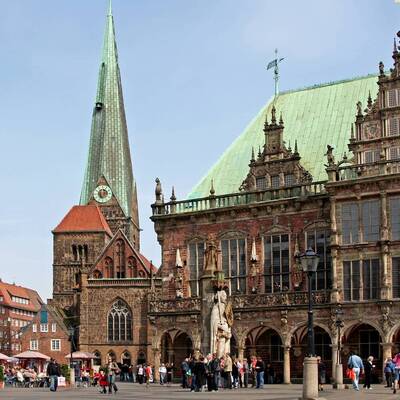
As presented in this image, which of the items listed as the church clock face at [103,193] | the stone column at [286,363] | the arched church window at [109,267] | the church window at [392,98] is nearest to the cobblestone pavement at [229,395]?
the stone column at [286,363]

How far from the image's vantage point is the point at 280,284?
54.4 meters

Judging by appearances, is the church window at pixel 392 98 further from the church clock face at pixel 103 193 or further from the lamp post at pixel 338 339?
the church clock face at pixel 103 193

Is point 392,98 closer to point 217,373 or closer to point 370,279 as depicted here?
point 370,279

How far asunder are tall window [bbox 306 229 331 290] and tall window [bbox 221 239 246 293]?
171 inches

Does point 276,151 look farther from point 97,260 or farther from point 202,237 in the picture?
point 97,260

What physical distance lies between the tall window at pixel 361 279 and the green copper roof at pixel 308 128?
6453 mm

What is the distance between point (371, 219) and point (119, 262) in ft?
191

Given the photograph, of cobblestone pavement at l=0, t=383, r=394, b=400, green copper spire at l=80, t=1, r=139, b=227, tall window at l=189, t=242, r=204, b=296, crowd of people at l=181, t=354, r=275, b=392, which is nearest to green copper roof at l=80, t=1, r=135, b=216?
green copper spire at l=80, t=1, r=139, b=227

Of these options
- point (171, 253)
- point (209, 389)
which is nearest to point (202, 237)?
point (171, 253)

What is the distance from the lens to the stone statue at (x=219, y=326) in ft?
131

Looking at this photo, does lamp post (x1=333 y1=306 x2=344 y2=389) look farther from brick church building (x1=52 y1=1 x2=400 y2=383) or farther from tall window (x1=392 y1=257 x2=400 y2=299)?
tall window (x1=392 y1=257 x2=400 y2=299)

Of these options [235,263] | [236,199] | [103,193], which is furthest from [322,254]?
[103,193]

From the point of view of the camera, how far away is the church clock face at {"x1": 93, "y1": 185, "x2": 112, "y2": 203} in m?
133

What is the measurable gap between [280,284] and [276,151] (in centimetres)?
774
